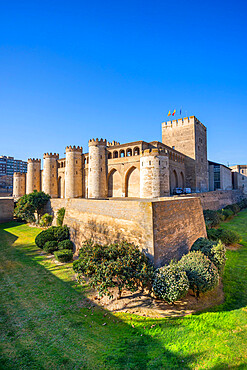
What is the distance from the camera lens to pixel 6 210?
1145 inches

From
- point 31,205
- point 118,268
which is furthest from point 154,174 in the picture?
point 31,205

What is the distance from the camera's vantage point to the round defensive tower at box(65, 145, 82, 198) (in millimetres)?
32938

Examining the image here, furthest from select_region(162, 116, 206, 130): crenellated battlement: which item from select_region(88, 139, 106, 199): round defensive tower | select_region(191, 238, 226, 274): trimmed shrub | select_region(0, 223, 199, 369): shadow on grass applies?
select_region(0, 223, 199, 369): shadow on grass

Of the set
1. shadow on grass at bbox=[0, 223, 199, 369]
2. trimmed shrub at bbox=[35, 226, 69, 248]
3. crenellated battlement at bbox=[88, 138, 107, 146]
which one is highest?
crenellated battlement at bbox=[88, 138, 107, 146]

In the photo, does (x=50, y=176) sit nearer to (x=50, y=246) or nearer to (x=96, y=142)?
(x=96, y=142)

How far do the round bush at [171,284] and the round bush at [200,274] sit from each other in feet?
2.07

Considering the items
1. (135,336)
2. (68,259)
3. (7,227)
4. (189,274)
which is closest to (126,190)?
(68,259)

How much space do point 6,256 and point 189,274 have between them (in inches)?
563

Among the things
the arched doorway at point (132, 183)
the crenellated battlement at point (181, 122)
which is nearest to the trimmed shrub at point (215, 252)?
the arched doorway at point (132, 183)

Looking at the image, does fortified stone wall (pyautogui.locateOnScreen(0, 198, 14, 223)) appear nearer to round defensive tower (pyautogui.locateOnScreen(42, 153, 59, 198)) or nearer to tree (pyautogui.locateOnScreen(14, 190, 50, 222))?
tree (pyautogui.locateOnScreen(14, 190, 50, 222))

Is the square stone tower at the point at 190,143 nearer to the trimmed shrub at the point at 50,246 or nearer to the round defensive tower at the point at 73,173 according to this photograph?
the round defensive tower at the point at 73,173

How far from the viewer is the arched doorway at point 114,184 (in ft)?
93.2

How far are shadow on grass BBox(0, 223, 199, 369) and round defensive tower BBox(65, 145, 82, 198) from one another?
22378mm

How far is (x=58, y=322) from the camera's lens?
7.82 m
